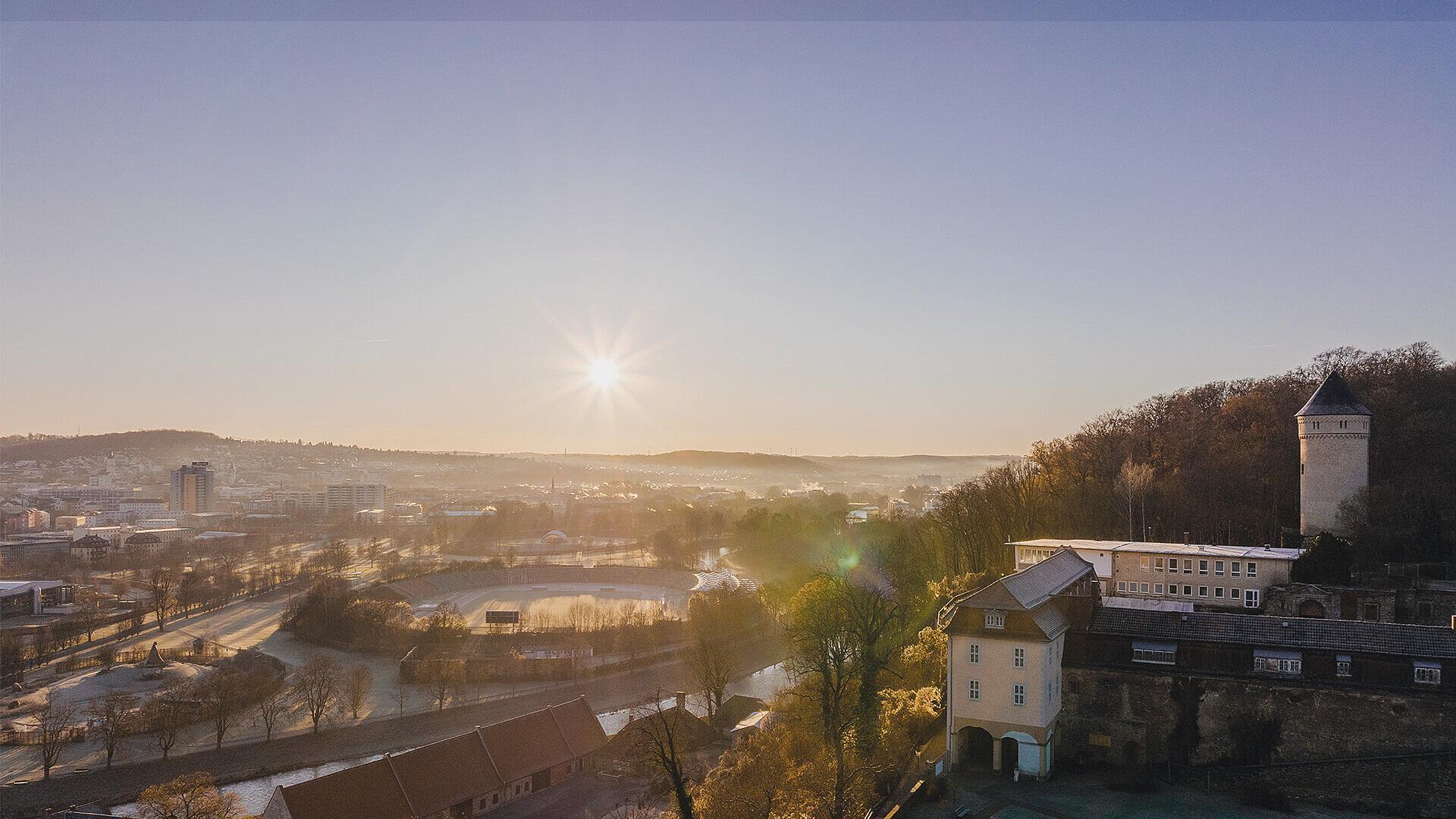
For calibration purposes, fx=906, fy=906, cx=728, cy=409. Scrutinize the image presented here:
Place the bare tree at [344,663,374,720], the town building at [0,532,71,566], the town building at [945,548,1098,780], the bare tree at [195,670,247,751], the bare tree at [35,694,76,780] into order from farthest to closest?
1. the town building at [0,532,71,566]
2. the bare tree at [344,663,374,720]
3. the bare tree at [195,670,247,751]
4. the bare tree at [35,694,76,780]
5. the town building at [945,548,1098,780]

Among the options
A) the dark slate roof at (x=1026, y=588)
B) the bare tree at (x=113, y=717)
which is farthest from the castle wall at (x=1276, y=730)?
the bare tree at (x=113, y=717)

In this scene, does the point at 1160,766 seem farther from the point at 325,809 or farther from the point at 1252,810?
the point at 325,809

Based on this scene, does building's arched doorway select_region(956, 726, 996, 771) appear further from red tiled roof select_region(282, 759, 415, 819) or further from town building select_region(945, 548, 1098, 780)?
red tiled roof select_region(282, 759, 415, 819)

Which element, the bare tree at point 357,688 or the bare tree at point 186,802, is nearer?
the bare tree at point 186,802

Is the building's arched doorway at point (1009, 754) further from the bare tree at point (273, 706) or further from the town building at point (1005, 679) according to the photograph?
the bare tree at point (273, 706)

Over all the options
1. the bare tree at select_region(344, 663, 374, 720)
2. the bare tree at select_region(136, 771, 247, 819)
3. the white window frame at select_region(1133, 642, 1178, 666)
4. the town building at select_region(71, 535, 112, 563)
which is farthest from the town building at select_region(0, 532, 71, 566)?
the white window frame at select_region(1133, 642, 1178, 666)
